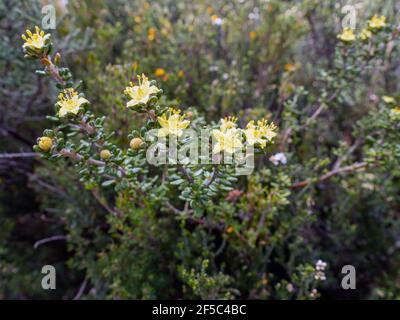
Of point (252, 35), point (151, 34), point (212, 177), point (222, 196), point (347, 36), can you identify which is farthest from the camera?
point (252, 35)

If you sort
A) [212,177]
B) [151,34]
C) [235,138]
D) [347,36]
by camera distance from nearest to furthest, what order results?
1. [235,138]
2. [212,177]
3. [347,36]
4. [151,34]

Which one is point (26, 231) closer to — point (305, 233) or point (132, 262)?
point (132, 262)

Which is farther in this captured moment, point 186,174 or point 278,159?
point 278,159

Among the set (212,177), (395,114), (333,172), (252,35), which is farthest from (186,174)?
(252,35)

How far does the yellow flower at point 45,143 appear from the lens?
1250mm

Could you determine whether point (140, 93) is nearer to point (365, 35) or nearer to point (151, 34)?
point (365, 35)

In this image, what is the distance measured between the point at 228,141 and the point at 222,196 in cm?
56

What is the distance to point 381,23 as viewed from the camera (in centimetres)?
181

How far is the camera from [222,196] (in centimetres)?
175

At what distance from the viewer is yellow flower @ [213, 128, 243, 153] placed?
122cm

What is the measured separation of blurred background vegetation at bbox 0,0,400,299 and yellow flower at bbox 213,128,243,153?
0.56 m

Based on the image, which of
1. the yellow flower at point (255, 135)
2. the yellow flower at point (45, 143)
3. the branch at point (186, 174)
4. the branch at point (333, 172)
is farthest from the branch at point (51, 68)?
the branch at point (333, 172)

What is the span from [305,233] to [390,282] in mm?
553
